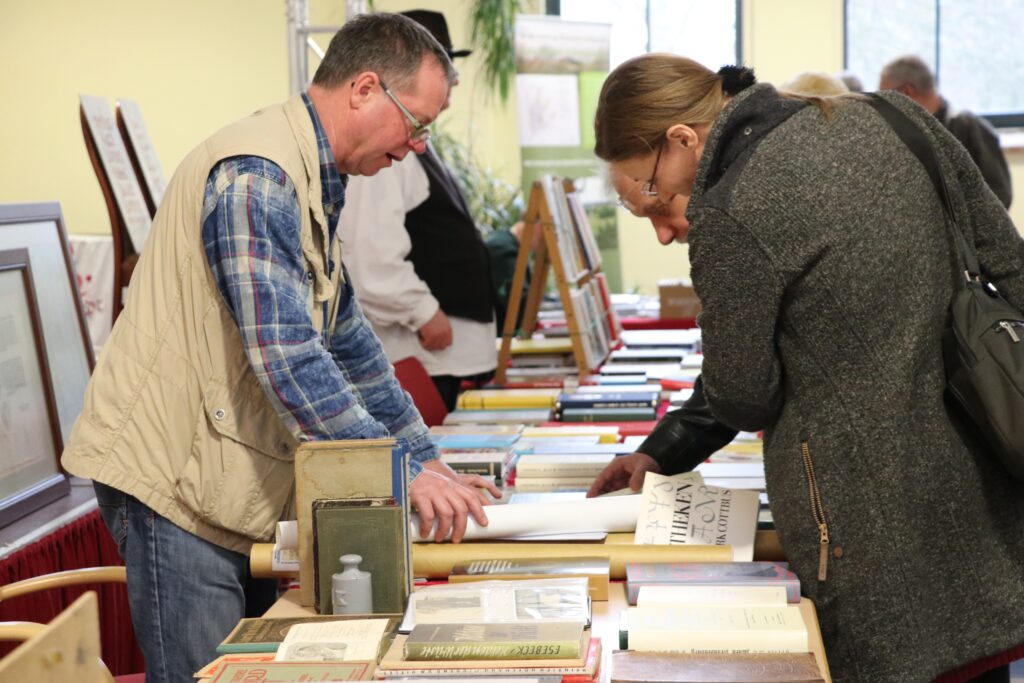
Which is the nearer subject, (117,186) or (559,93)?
(117,186)

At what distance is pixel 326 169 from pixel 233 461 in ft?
1.54

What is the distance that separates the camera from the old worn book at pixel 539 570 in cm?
165

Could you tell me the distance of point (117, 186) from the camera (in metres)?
3.83

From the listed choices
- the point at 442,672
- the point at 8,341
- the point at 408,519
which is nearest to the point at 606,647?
the point at 442,672

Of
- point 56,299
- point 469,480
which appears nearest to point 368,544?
point 469,480

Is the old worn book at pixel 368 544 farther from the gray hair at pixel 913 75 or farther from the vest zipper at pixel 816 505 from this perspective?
the gray hair at pixel 913 75

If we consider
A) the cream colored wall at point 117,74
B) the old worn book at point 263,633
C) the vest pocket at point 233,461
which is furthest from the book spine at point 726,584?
the cream colored wall at point 117,74

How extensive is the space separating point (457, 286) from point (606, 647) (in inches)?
88.4

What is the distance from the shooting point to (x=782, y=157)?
1.54m

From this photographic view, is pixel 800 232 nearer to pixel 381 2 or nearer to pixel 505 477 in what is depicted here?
pixel 505 477

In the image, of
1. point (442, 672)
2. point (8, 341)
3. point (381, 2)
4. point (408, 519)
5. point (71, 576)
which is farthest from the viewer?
point (381, 2)

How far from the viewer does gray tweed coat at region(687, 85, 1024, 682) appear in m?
1.52

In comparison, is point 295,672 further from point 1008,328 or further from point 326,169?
point 1008,328

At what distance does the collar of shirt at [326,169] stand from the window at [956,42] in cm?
680
